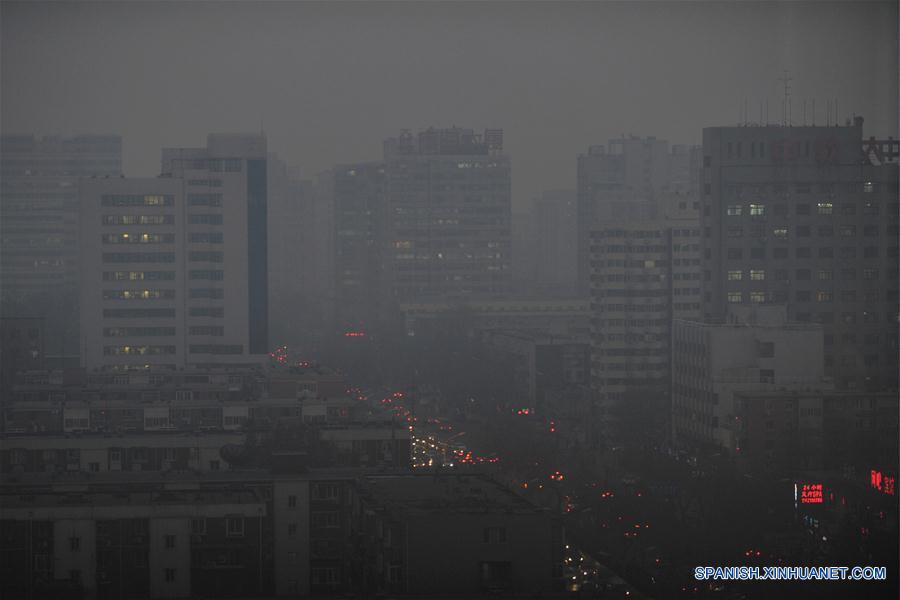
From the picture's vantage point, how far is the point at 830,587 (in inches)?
263

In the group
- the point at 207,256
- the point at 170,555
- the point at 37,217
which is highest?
the point at 37,217

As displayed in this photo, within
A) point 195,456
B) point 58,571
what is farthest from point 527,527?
point 195,456

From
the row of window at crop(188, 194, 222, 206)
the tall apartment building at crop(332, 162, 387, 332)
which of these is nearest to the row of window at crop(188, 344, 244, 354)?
the row of window at crop(188, 194, 222, 206)

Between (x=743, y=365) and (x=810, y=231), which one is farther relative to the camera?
(x=810, y=231)

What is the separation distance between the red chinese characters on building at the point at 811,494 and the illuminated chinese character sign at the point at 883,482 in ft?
1.05

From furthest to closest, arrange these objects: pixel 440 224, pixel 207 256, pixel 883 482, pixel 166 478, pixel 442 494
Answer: pixel 440 224 → pixel 207 256 → pixel 883 482 → pixel 166 478 → pixel 442 494

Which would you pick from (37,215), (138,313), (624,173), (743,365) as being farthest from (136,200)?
(624,173)

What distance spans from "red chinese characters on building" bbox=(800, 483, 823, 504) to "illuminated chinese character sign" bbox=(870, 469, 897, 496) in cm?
32

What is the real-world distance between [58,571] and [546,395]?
1063 cm

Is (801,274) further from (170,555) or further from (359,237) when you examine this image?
(359,237)

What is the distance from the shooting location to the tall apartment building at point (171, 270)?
15.3 metres

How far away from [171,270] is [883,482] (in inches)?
319

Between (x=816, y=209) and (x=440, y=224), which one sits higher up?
(x=440, y=224)

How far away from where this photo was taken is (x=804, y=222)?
45.8 feet
